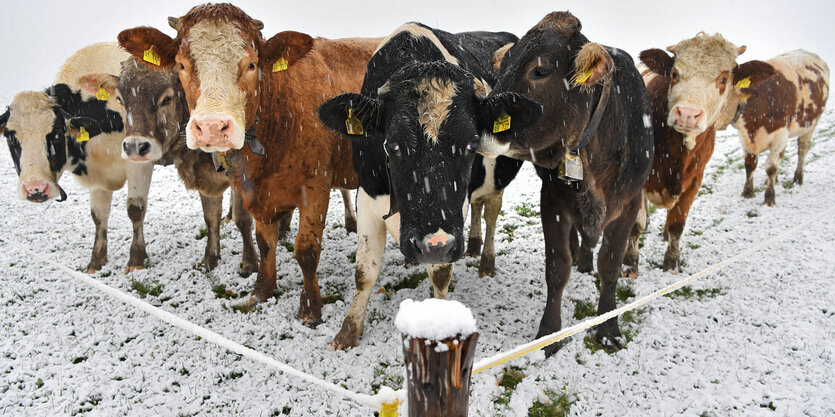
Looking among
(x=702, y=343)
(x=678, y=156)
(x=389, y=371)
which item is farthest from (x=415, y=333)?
(x=678, y=156)

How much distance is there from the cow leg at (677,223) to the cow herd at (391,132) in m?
0.02

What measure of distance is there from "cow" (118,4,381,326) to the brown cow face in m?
3.21

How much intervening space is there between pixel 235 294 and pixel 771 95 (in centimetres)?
904

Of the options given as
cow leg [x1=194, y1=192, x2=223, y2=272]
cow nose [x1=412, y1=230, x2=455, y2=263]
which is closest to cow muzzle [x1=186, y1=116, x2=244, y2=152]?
cow nose [x1=412, y1=230, x2=455, y2=263]

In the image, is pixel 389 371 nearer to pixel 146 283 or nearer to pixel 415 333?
pixel 415 333

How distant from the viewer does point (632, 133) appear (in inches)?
150

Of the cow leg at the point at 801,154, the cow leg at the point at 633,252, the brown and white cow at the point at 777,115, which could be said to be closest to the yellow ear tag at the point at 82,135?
the cow leg at the point at 633,252

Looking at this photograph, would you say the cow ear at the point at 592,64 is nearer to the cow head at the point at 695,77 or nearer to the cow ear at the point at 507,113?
the cow ear at the point at 507,113

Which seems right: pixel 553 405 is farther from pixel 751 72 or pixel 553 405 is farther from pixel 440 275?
pixel 751 72

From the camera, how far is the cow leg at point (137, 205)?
17.9ft

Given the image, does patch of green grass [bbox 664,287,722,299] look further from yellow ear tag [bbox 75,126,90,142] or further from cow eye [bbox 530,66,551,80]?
yellow ear tag [bbox 75,126,90,142]

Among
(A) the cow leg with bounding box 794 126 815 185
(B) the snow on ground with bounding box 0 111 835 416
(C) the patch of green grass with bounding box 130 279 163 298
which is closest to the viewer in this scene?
(B) the snow on ground with bounding box 0 111 835 416

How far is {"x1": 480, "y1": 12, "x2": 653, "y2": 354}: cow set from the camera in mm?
3334

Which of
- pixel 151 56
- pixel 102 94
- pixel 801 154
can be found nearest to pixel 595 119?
pixel 151 56
